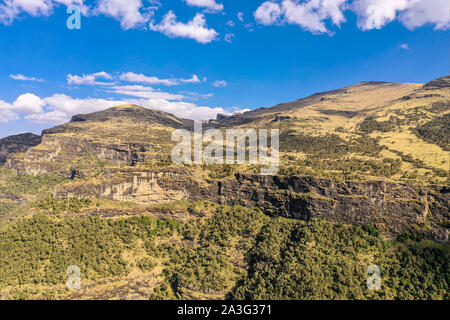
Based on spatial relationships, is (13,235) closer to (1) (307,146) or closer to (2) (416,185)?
(2) (416,185)

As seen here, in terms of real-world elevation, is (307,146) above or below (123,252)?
above

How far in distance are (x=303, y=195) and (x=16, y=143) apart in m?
164

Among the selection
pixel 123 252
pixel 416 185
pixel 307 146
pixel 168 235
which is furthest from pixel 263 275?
pixel 307 146

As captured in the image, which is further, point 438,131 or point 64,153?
point 64,153

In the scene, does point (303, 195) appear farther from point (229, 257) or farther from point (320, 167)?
point (320, 167)

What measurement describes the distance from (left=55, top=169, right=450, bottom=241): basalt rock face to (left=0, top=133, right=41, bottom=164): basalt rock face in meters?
122

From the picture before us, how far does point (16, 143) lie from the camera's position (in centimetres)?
15175

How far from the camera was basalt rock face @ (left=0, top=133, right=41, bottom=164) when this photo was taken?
476ft

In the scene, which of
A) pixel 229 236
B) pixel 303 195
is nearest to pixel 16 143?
pixel 229 236

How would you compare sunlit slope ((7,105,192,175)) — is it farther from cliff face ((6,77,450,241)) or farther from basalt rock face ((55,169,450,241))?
basalt rock face ((55,169,450,241))

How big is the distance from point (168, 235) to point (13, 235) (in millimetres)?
26848

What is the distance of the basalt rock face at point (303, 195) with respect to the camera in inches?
1970

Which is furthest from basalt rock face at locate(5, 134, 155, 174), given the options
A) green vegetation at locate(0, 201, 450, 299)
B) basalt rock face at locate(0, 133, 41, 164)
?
green vegetation at locate(0, 201, 450, 299)
